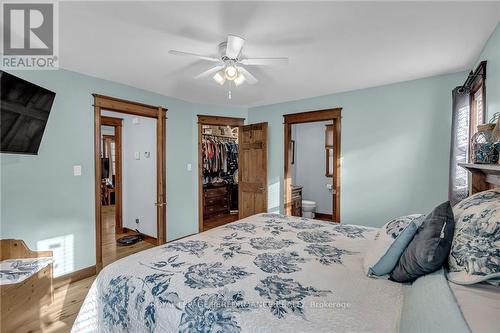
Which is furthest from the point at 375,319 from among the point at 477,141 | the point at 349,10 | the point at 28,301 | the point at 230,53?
the point at 28,301

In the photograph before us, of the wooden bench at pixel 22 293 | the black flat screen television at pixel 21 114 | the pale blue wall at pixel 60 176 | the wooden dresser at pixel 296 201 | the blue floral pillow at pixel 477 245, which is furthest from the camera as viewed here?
the wooden dresser at pixel 296 201

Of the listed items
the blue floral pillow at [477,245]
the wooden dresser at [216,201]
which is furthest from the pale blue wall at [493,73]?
the wooden dresser at [216,201]

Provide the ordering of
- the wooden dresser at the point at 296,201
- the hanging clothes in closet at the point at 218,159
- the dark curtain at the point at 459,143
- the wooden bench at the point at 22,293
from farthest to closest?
the hanging clothes in closet at the point at 218,159
the wooden dresser at the point at 296,201
the dark curtain at the point at 459,143
the wooden bench at the point at 22,293

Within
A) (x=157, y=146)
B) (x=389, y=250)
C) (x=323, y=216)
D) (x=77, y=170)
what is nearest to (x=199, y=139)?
(x=157, y=146)

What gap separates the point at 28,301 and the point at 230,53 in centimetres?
253

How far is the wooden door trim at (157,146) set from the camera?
9.59 ft

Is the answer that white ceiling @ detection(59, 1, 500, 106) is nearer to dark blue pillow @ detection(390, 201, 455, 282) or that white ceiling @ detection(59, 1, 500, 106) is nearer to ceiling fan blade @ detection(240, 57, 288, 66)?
ceiling fan blade @ detection(240, 57, 288, 66)

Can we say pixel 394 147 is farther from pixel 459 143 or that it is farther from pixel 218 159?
pixel 218 159

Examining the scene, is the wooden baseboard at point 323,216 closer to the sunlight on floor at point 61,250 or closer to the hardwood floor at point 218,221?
the hardwood floor at point 218,221

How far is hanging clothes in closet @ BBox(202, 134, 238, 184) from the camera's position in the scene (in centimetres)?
560

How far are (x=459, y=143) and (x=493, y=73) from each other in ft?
2.85

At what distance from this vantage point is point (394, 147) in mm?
3113

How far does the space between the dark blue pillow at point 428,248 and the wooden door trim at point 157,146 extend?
122 inches

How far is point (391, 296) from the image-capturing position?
3.55 feet
